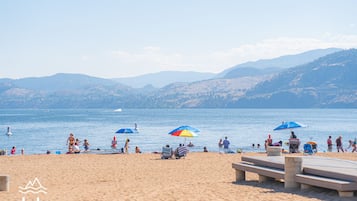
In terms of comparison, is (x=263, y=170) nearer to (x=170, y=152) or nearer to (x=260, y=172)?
(x=260, y=172)

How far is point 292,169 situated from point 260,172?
190 centimetres

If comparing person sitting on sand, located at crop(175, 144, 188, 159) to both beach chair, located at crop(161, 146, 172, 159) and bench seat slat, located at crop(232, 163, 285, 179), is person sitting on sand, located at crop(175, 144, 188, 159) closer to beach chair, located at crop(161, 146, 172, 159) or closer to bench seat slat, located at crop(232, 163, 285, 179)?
beach chair, located at crop(161, 146, 172, 159)

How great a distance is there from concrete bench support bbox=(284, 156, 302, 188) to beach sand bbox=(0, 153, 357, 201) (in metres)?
0.29

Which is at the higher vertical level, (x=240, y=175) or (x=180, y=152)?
(x=180, y=152)

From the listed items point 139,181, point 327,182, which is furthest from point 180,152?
point 327,182

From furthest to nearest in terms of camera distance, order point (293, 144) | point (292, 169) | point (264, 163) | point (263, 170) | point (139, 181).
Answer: point (293, 144) < point (139, 181) < point (264, 163) < point (263, 170) < point (292, 169)

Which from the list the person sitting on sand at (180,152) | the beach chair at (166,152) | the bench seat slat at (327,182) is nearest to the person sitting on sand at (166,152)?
→ the beach chair at (166,152)

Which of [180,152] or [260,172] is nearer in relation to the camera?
[260,172]

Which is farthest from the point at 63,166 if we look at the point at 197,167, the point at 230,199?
the point at 230,199

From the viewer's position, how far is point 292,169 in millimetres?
14273

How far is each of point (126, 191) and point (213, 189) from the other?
259 centimetres

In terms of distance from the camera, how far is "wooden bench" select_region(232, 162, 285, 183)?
15172mm

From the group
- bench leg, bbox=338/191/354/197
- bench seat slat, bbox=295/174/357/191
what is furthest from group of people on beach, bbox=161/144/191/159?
bench leg, bbox=338/191/354/197

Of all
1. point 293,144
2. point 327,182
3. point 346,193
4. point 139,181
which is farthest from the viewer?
point 293,144
